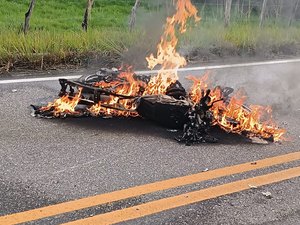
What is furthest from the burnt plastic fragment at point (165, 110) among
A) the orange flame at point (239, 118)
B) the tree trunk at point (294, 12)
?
the tree trunk at point (294, 12)

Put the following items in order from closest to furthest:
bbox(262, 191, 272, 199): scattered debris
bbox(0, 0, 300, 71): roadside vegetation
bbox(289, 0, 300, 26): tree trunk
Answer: bbox(262, 191, 272, 199): scattered debris
bbox(0, 0, 300, 71): roadside vegetation
bbox(289, 0, 300, 26): tree trunk

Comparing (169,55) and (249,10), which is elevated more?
(169,55)

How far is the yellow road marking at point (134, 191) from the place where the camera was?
3.29 meters

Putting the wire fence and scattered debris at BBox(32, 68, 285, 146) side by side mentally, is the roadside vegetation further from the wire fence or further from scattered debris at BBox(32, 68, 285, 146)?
scattered debris at BBox(32, 68, 285, 146)

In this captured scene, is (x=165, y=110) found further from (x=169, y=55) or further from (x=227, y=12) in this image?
(x=227, y=12)

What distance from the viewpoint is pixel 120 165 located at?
4.23 metres

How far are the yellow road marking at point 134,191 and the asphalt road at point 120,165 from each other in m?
0.05

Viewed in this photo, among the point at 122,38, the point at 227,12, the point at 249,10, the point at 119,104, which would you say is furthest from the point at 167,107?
the point at 249,10

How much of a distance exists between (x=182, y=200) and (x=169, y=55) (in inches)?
116

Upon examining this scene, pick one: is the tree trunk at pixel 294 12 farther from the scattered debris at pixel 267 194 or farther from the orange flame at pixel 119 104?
the scattered debris at pixel 267 194

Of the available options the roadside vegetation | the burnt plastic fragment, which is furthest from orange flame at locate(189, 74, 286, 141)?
the roadside vegetation

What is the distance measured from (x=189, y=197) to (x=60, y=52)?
4653mm

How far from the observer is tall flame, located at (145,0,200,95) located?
18.7 feet

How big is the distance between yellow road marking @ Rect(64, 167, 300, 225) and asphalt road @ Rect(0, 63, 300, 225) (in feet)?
0.15
